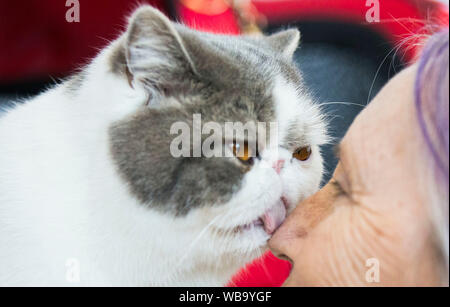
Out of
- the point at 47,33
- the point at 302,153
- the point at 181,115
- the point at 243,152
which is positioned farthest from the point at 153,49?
the point at 47,33

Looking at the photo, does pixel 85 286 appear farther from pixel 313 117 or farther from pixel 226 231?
pixel 313 117

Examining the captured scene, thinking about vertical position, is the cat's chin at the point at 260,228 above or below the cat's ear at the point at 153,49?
below

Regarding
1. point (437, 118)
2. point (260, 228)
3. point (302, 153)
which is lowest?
point (260, 228)

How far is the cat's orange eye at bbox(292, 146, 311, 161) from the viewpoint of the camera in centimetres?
80

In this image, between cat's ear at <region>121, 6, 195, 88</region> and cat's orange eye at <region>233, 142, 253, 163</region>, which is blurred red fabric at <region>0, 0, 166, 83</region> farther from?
cat's orange eye at <region>233, 142, 253, 163</region>

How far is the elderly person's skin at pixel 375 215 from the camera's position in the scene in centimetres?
61

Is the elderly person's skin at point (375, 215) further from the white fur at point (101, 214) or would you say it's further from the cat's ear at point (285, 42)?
the cat's ear at point (285, 42)

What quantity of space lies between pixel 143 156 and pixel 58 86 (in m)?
0.36

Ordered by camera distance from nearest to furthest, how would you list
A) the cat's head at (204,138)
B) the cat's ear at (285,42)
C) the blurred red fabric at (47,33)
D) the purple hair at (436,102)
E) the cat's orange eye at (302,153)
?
1. the purple hair at (436,102)
2. the cat's head at (204,138)
3. the cat's orange eye at (302,153)
4. the cat's ear at (285,42)
5. the blurred red fabric at (47,33)

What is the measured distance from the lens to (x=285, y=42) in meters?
0.97

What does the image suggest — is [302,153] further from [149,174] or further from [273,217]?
[149,174]

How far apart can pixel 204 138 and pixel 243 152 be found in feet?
0.23

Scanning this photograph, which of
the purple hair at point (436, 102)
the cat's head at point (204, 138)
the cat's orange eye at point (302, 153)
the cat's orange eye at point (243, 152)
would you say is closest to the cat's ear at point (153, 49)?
the cat's head at point (204, 138)
